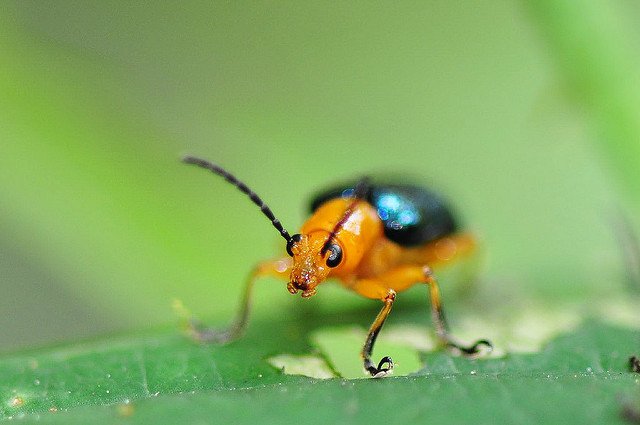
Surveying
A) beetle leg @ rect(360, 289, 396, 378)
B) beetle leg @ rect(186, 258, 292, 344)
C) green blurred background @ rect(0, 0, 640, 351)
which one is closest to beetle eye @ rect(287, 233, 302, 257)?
beetle leg @ rect(186, 258, 292, 344)

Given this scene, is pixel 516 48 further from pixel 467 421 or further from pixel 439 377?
pixel 467 421

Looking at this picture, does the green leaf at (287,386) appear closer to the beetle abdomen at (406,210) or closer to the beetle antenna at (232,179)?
the beetle antenna at (232,179)

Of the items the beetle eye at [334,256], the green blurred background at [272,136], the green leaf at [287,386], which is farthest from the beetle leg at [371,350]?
the green blurred background at [272,136]

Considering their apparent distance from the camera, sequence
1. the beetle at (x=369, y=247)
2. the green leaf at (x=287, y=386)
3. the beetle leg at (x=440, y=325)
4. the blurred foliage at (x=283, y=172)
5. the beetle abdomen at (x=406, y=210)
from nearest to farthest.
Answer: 1. the green leaf at (x=287, y=386)
2. the blurred foliage at (x=283, y=172)
3. the beetle leg at (x=440, y=325)
4. the beetle at (x=369, y=247)
5. the beetle abdomen at (x=406, y=210)

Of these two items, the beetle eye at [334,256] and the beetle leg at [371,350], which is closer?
the beetle leg at [371,350]

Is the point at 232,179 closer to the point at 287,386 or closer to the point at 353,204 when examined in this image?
the point at 353,204

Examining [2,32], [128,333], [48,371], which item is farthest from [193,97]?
[48,371]

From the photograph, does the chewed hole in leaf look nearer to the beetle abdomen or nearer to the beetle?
the beetle

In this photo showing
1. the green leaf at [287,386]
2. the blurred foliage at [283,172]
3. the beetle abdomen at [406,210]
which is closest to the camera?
the green leaf at [287,386]
